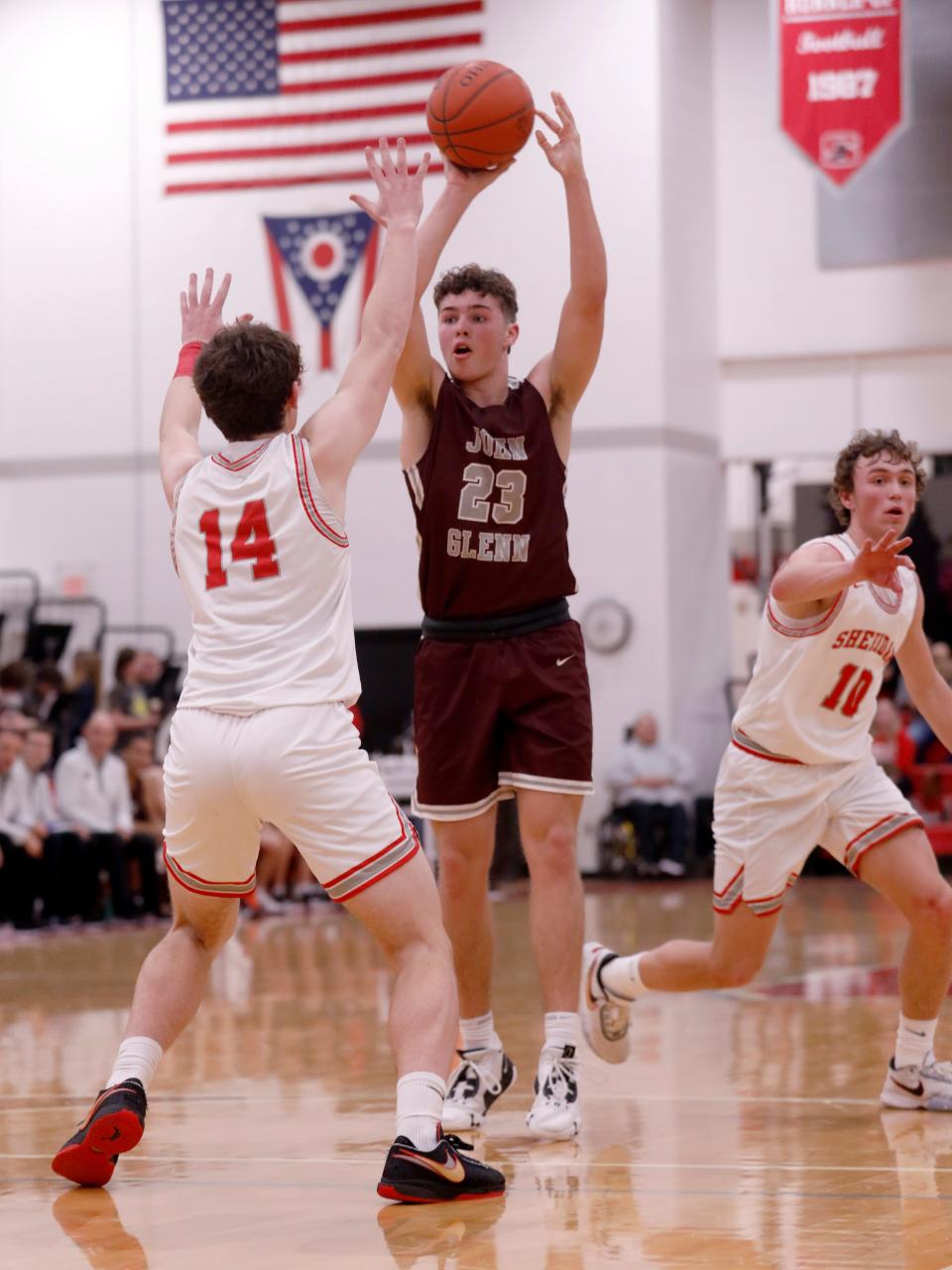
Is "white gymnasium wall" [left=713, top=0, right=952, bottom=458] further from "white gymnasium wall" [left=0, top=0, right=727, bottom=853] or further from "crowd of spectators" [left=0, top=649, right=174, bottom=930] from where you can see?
"crowd of spectators" [left=0, top=649, right=174, bottom=930]

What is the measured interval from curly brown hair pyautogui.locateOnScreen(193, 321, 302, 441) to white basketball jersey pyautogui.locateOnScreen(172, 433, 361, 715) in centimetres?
8

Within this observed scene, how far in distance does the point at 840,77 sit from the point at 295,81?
5.32 meters

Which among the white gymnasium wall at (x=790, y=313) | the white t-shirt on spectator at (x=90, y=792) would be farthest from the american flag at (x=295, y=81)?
the white t-shirt on spectator at (x=90, y=792)

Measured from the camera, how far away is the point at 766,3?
750 inches

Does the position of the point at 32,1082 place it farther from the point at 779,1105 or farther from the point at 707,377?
the point at 707,377

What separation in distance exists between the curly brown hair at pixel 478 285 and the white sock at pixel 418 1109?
2.17m

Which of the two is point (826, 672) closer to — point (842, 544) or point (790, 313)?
point (842, 544)

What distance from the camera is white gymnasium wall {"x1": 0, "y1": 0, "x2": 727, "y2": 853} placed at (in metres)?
18.2

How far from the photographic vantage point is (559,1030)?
16.9 feet

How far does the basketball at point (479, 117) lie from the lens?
5281 millimetres

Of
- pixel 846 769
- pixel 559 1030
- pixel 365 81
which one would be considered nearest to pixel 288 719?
pixel 559 1030

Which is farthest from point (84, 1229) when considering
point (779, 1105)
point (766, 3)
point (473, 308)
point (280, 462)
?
point (766, 3)

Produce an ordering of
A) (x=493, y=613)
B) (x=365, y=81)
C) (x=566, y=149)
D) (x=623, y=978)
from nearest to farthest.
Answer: (x=566, y=149) → (x=493, y=613) → (x=623, y=978) → (x=365, y=81)

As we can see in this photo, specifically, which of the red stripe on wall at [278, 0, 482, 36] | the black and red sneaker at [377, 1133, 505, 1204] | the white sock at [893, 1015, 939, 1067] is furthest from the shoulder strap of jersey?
the red stripe on wall at [278, 0, 482, 36]
